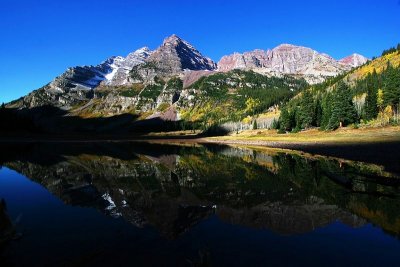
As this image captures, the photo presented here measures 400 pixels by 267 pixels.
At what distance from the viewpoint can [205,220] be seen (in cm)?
2498

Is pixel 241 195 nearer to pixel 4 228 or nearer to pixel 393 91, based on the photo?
pixel 4 228

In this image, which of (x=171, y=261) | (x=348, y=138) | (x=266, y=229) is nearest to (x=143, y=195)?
(x=266, y=229)

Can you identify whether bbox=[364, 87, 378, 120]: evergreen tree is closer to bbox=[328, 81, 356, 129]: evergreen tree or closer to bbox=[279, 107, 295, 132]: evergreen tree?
bbox=[328, 81, 356, 129]: evergreen tree

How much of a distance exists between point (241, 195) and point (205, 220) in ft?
30.8

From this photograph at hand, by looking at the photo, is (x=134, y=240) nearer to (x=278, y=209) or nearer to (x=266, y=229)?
(x=266, y=229)

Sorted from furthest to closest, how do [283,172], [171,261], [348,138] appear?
1. [348,138]
2. [283,172]
3. [171,261]

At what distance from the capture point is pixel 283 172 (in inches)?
1887

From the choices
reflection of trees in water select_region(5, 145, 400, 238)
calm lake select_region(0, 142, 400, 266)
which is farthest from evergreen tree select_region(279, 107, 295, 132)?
calm lake select_region(0, 142, 400, 266)

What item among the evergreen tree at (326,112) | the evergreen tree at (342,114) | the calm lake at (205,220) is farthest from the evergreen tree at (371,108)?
the calm lake at (205,220)

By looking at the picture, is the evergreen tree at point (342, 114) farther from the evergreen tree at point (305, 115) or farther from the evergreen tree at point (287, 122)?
the evergreen tree at point (287, 122)

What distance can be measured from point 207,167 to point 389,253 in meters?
41.0

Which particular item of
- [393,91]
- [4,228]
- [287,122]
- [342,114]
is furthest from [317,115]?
[4,228]

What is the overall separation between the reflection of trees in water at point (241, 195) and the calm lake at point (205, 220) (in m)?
0.10

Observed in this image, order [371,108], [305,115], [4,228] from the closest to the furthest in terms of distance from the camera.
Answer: [4,228] < [371,108] < [305,115]
